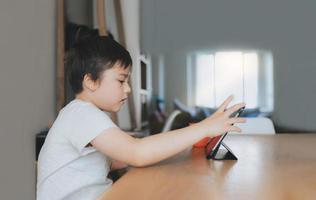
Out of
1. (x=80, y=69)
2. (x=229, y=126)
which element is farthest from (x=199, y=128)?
(x=80, y=69)

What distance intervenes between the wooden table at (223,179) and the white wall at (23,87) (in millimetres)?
846

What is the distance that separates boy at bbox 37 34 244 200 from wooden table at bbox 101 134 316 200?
2.0 inches

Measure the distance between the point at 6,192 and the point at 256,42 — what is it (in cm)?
238

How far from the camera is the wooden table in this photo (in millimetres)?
571

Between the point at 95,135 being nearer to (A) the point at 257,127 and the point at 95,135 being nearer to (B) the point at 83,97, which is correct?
(B) the point at 83,97

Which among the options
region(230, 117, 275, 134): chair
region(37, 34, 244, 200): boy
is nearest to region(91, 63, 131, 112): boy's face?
region(37, 34, 244, 200): boy

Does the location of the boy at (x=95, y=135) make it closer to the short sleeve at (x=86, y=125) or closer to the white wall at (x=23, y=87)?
the short sleeve at (x=86, y=125)

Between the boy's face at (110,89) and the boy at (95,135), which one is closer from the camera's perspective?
the boy at (95,135)

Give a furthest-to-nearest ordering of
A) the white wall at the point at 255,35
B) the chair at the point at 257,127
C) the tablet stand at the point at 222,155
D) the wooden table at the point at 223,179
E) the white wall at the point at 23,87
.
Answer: the white wall at the point at 255,35 < the chair at the point at 257,127 < the white wall at the point at 23,87 < the tablet stand at the point at 222,155 < the wooden table at the point at 223,179

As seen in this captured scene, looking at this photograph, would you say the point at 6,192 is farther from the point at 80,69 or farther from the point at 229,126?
the point at 229,126

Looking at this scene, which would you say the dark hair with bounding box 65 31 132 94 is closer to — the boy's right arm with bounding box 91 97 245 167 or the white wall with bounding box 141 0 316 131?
the boy's right arm with bounding box 91 97 245 167

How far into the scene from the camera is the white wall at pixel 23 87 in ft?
5.07

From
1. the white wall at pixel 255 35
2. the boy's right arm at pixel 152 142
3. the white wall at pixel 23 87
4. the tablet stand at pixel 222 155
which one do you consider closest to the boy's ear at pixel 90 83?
the boy's right arm at pixel 152 142

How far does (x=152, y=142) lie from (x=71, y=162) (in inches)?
8.1
